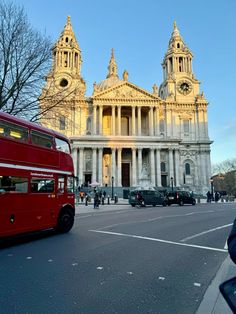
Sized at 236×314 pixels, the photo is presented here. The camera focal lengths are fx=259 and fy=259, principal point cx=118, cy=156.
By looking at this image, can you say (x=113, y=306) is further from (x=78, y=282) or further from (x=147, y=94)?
(x=147, y=94)

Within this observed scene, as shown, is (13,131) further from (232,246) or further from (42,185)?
(232,246)

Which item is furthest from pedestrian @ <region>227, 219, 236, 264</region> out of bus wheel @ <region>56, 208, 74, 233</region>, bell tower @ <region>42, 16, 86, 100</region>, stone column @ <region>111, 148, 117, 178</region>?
bell tower @ <region>42, 16, 86, 100</region>

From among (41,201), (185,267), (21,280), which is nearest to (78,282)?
(21,280)

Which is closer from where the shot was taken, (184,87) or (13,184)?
(13,184)

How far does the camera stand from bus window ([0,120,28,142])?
843 centimetres

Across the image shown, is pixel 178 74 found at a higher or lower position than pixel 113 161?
higher

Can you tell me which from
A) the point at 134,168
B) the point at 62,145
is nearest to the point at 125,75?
the point at 134,168

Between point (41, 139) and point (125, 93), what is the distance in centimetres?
5022

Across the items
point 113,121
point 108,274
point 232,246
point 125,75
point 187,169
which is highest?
point 125,75

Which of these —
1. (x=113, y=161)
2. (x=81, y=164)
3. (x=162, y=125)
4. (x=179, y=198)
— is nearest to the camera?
(x=179, y=198)

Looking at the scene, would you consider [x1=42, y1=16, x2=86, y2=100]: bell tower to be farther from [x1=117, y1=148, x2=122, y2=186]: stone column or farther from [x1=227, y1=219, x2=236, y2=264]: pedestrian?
[x1=227, y1=219, x2=236, y2=264]: pedestrian

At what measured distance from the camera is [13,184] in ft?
28.3

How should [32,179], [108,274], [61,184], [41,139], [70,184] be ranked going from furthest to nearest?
[70,184], [61,184], [41,139], [32,179], [108,274]

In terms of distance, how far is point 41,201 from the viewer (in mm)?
9750
